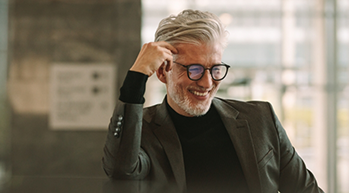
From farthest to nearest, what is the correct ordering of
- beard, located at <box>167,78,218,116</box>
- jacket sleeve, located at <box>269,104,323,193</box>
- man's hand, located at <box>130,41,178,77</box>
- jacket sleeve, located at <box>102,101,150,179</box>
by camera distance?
beard, located at <box>167,78,218,116</box>, jacket sleeve, located at <box>269,104,323,193</box>, man's hand, located at <box>130,41,178,77</box>, jacket sleeve, located at <box>102,101,150,179</box>

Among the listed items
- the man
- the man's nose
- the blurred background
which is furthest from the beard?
the blurred background

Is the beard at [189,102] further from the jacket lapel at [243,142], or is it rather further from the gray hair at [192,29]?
the gray hair at [192,29]

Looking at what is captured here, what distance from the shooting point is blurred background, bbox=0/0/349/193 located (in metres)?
4.43

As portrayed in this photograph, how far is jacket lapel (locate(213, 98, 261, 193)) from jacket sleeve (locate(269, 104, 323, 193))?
15 cm

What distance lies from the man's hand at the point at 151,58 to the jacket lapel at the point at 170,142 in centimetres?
29

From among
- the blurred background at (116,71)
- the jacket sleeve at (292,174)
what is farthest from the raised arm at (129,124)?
the blurred background at (116,71)

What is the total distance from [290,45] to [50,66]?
11.8ft

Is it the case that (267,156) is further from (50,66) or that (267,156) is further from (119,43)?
(50,66)

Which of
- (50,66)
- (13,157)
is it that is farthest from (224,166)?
(13,157)

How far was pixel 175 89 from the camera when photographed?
1.41 meters

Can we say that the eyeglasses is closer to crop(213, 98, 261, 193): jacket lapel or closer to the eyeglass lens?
the eyeglass lens

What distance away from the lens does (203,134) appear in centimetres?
140

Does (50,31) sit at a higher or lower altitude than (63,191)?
higher

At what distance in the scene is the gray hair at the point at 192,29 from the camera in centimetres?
128
